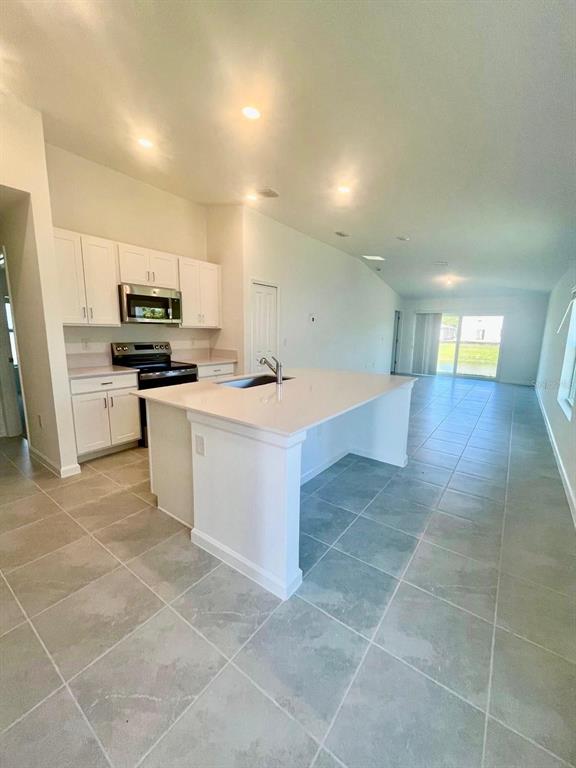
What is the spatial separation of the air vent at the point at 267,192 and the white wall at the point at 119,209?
1.15 meters

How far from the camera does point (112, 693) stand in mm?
1191

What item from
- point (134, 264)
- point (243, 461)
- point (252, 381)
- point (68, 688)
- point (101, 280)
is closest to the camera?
point (68, 688)

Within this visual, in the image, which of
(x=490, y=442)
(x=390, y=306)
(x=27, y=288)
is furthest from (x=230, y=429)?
(x=390, y=306)

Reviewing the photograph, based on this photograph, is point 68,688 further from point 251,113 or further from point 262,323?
point 262,323

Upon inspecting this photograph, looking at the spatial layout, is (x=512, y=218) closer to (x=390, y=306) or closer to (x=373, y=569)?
(x=373, y=569)

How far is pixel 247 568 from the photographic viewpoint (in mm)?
1761

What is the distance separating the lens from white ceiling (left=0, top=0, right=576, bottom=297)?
5.07 feet

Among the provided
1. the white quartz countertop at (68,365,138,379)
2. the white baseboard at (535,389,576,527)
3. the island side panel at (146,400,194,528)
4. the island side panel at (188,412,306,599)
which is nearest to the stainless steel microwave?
the white quartz countertop at (68,365,138,379)

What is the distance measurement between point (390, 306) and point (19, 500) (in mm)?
8980

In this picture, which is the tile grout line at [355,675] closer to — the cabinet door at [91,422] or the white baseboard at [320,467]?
the white baseboard at [320,467]

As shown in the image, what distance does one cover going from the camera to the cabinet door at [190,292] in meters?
4.02

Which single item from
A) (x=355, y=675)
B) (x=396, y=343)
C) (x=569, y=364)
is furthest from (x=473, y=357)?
(x=355, y=675)

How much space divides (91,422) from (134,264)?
5.75 feet

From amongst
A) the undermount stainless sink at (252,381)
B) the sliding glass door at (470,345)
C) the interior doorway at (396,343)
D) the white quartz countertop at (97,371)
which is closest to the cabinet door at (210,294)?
the white quartz countertop at (97,371)
